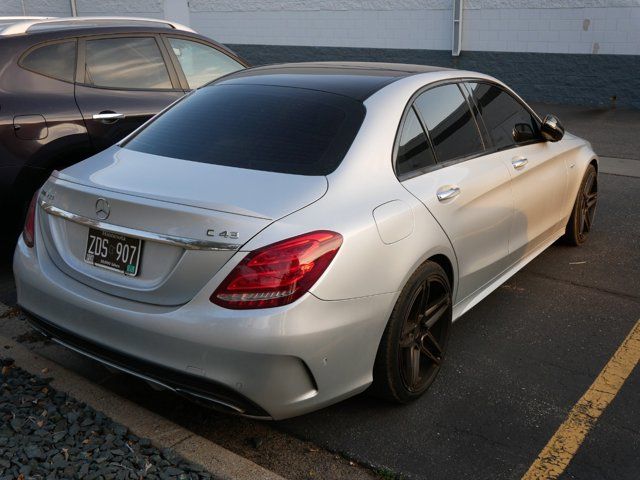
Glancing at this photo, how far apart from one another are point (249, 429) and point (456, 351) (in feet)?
4.54

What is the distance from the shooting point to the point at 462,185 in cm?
399

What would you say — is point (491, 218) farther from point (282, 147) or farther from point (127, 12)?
point (127, 12)

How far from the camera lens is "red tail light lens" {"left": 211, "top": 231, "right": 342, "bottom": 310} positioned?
2.90 meters

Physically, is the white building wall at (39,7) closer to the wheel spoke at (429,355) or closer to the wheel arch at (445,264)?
the wheel arch at (445,264)

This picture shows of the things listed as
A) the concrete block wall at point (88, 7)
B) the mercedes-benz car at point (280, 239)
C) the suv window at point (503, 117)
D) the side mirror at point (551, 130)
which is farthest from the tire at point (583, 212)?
the concrete block wall at point (88, 7)

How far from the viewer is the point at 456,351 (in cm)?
431

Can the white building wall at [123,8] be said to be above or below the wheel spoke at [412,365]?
below

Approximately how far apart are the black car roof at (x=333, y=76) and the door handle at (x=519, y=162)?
2.52 feet

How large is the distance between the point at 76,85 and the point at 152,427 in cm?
313

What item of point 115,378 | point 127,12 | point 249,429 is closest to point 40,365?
point 115,378

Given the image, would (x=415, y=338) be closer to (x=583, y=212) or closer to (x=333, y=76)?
(x=333, y=76)

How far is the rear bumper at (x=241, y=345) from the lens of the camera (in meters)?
2.89

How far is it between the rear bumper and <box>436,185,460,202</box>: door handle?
2.38ft

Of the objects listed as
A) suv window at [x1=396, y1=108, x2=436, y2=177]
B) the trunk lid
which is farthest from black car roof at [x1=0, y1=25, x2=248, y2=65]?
suv window at [x1=396, y1=108, x2=436, y2=177]
